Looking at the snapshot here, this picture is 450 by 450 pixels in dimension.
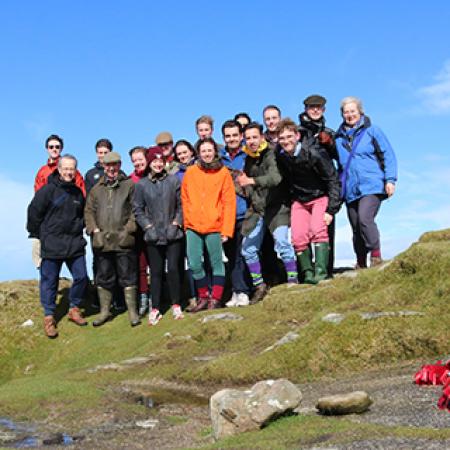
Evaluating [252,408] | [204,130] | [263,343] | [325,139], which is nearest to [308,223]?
[325,139]

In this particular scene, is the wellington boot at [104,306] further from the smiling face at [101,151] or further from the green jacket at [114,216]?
the smiling face at [101,151]

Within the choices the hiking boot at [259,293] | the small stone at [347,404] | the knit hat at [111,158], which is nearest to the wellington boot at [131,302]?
the hiking boot at [259,293]

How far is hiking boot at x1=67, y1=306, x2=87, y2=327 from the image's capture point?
820 inches

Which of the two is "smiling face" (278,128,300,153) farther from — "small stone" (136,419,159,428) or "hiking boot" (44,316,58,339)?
"hiking boot" (44,316,58,339)

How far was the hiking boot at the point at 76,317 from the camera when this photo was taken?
2083cm

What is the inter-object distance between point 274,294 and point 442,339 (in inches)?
235

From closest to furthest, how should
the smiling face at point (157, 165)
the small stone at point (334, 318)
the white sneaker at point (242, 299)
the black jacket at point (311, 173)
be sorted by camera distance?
the small stone at point (334, 318), the black jacket at point (311, 173), the white sneaker at point (242, 299), the smiling face at point (157, 165)

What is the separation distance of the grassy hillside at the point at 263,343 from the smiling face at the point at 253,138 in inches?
164

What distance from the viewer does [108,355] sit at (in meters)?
18.1

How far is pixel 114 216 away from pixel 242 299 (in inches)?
180

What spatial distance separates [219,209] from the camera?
18281 millimetres

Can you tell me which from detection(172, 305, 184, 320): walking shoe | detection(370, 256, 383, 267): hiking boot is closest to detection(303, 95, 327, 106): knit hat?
detection(370, 256, 383, 267): hiking boot

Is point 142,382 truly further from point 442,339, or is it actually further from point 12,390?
point 442,339

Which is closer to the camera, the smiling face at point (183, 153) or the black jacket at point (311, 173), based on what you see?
the black jacket at point (311, 173)
